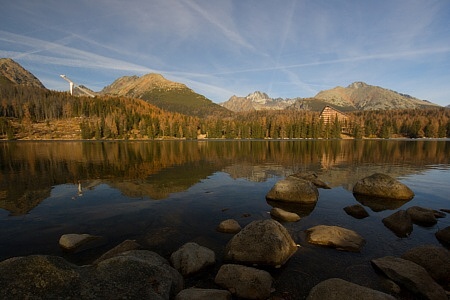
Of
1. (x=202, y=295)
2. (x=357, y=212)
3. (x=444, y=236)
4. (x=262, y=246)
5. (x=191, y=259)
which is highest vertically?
(x=202, y=295)

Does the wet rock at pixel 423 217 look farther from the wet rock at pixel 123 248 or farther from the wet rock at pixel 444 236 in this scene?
the wet rock at pixel 123 248

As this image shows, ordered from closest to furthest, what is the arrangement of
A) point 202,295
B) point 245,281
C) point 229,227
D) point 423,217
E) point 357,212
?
point 202,295
point 245,281
point 229,227
point 423,217
point 357,212

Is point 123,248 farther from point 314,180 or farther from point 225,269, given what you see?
point 314,180

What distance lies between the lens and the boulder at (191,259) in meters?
12.3

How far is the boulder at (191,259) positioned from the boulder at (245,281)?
1404mm

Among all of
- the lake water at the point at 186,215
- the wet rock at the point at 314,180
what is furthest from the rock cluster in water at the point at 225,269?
the wet rock at the point at 314,180

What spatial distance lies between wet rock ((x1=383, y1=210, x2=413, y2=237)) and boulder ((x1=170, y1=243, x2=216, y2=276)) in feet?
44.3

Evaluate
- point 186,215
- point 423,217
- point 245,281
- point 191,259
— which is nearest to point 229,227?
point 186,215

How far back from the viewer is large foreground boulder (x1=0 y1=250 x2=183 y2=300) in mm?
7184

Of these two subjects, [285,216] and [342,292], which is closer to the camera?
[342,292]

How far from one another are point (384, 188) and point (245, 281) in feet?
76.2

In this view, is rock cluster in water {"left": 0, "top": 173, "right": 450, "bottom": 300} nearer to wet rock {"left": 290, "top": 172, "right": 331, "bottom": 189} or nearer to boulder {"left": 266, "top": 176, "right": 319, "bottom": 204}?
boulder {"left": 266, "top": 176, "right": 319, "bottom": 204}

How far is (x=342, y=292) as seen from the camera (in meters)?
8.98

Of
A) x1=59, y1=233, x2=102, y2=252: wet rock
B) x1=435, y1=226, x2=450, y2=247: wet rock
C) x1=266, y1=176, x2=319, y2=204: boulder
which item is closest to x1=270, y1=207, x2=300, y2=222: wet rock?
x1=266, y1=176, x2=319, y2=204: boulder
